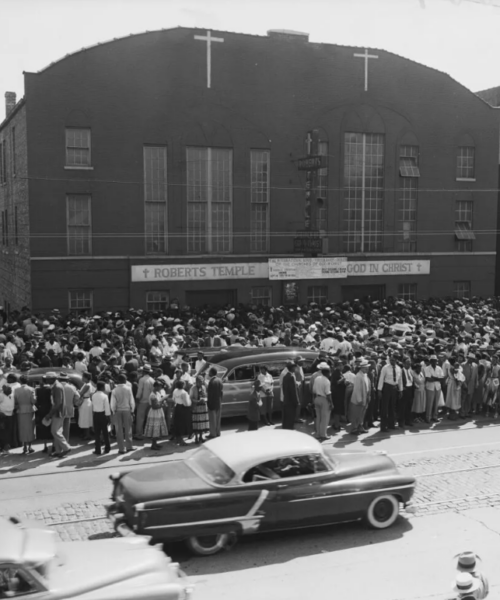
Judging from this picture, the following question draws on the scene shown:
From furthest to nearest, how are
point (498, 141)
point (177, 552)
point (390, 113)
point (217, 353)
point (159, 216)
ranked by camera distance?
1. point (498, 141)
2. point (390, 113)
3. point (159, 216)
4. point (217, 353)
5. point (177, 552)

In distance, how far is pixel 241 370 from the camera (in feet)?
55.8

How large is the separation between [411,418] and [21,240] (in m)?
21.5

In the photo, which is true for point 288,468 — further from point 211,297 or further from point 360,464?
point 211,297

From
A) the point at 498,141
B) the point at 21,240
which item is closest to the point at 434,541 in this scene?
the point at 21,240

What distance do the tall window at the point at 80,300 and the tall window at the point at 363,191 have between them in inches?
497

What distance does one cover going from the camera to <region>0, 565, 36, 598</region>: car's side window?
6.60m

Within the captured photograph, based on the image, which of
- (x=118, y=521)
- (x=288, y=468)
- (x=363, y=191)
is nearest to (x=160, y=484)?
(x=118, y=521)

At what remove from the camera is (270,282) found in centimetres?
3372

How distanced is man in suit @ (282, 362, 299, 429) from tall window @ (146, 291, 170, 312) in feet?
53.6

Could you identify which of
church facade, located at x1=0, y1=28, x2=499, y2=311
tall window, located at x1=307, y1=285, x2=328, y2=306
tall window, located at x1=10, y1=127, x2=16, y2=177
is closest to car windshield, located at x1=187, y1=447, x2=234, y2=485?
church facade, located at x1=0, y1=28, x2=499, y2=311

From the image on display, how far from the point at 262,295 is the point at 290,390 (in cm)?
1798

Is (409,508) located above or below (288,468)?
below

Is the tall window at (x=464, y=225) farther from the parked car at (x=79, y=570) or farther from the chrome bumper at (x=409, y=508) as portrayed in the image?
the parked car at (x=79, y=570)

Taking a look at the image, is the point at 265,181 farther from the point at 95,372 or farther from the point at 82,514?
the point at 82,514
